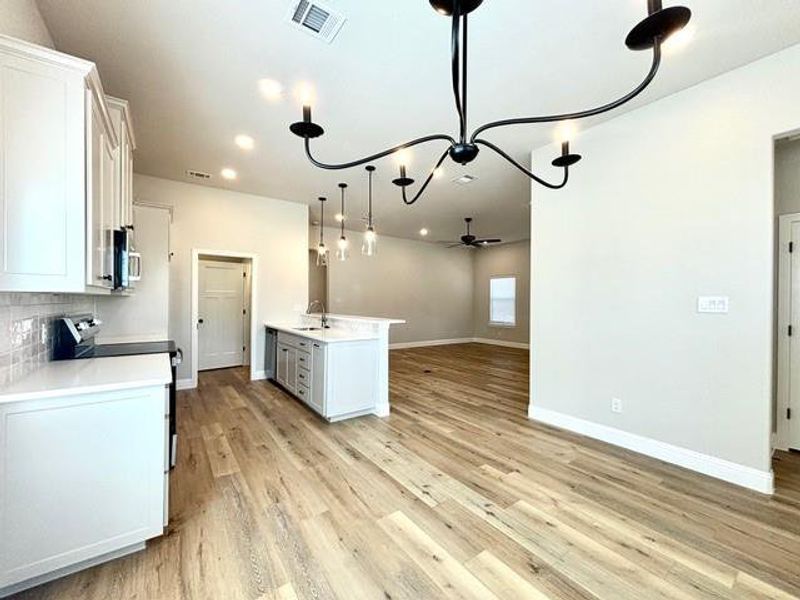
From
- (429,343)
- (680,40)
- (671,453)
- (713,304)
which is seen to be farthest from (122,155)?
(429,343)

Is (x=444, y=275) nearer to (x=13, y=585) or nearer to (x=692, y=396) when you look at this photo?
(x=692, y=396)

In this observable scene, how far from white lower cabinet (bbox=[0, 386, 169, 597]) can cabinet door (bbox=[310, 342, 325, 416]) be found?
1.86 meters

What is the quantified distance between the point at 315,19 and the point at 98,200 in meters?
1.59

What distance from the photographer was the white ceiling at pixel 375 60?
1951 millimetres

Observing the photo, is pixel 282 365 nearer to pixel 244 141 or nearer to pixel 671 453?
pixel 244 141

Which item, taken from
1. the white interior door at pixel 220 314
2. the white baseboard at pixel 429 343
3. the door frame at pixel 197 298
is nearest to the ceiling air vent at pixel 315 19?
the door frame at pixel 197 298

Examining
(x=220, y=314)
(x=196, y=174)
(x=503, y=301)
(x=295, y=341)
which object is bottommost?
(x=295, y=341)

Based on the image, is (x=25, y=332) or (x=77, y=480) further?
(x=25, y=332)

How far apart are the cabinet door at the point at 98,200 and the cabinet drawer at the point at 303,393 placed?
230 centimetres

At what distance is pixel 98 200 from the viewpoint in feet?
6.11

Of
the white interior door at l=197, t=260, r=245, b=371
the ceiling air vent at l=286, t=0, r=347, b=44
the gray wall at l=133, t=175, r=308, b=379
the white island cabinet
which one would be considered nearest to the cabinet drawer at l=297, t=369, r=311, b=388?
the gray wall at l=133, t=175, r=308, b=379

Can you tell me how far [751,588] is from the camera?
61.7 inches

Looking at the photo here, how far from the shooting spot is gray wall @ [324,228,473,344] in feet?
26.9

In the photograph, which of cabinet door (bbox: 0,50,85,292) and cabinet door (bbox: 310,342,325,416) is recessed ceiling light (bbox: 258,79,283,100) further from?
cabinet door (bbox: 310,342,325,416)
